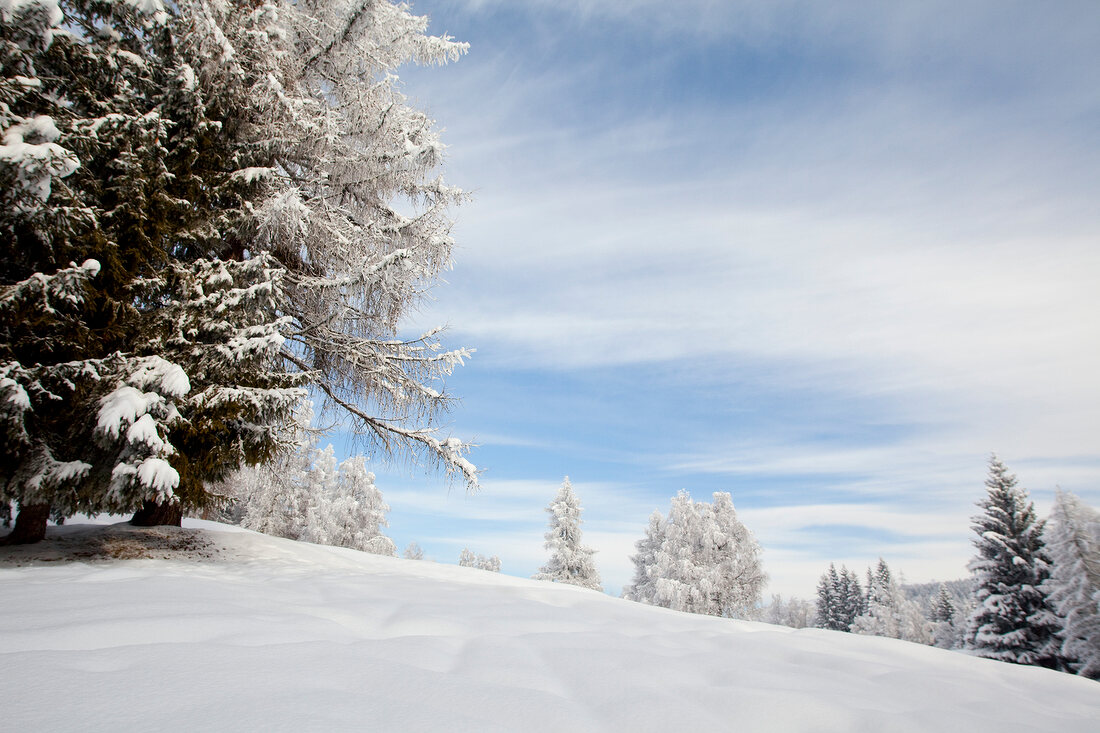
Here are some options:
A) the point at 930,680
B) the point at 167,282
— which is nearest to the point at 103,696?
the point at 930,680

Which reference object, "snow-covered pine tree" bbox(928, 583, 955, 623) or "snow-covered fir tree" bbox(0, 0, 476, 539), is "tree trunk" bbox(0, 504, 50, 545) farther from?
"snow-covered pine tree" bbox(928, 583, 955, 623)

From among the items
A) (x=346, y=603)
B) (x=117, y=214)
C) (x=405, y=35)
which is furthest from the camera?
(x=405, y=35)

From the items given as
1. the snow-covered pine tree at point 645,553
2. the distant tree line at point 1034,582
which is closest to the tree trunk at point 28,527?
the distant tree line at point 1034,582

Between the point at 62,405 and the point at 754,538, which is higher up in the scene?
the point at 754,538

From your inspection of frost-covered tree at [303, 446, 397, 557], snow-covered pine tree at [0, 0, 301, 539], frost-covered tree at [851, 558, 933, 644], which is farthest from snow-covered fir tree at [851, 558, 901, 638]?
snow-covered pine tree at [0, 0, 301, 539]

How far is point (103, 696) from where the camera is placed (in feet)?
5.81

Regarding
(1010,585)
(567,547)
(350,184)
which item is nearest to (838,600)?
(1010,585)

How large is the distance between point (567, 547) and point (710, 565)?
6.35 metres

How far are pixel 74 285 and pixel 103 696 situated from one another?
4967 millimetres

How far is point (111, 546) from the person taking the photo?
5973mm

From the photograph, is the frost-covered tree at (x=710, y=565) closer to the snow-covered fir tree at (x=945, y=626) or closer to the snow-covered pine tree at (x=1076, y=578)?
the snow-covered pine tree at (x=1076, y=578)

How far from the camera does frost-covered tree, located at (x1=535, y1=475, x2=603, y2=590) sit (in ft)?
77.4

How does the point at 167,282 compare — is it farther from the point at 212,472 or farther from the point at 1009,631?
the point at 1009,631

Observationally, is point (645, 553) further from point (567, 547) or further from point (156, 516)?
point (156, 516)
